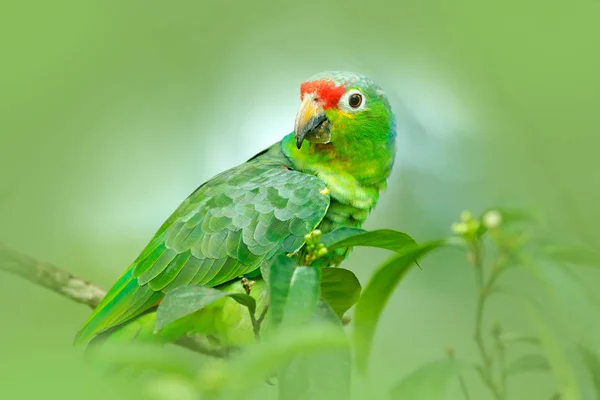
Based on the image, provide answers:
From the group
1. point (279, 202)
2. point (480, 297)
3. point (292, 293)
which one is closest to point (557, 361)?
point (480, 297)

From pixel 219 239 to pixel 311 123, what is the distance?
19.9 inches

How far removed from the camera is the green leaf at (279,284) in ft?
2.69

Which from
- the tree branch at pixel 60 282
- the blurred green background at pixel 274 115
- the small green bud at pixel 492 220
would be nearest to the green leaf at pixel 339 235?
the small green bud at pixel 492 220

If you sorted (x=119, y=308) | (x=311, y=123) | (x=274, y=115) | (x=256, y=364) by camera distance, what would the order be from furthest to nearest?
(x=274, y=115) → (x=311, y=123) → (x=119, y=308) → (x=256, y=364)

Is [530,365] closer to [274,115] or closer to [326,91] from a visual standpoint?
[326,91]

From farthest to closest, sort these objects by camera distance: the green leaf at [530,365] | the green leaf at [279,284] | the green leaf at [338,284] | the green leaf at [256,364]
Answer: the green leaf at [338,284], the green leaf at [530,365], the green leaf at [279,284], the green leaf at [256,364]

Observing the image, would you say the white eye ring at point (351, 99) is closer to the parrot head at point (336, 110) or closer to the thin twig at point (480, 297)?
the parrot head at point (336, 110)

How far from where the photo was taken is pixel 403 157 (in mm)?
3328

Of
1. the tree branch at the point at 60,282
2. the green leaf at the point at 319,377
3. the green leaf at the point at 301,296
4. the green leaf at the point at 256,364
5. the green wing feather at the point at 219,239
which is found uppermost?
the green leaf at the point at 256,364

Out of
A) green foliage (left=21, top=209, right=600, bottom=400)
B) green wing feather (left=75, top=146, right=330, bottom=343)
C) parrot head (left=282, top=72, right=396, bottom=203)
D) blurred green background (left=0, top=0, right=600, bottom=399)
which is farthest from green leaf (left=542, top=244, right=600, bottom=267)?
blurred green background (left=0, top=0, right=600, bottom=399)

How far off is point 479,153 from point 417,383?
3.30 m

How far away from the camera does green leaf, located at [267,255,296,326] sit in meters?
0.82

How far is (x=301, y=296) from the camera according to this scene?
0.83 m

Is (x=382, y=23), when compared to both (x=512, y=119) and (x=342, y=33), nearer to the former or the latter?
(x=342, y=33)
